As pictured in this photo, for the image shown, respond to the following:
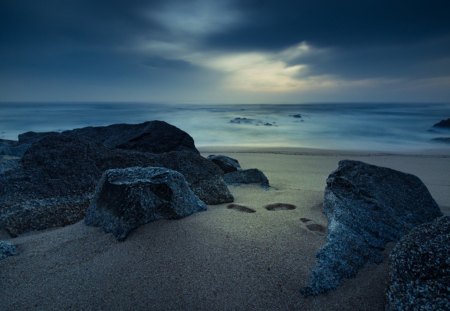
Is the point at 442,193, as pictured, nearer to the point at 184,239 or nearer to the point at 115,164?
the point at 184,239

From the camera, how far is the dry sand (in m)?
1.77

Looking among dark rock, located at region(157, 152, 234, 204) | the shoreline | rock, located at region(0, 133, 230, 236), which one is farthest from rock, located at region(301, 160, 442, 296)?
the shoreline

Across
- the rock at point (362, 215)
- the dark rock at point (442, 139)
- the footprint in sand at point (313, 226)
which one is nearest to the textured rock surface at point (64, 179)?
the footprint in sand at point (313, 226)

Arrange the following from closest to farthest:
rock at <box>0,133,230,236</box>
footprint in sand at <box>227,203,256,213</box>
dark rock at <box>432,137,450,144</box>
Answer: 1. rock at <box>0,133,230,236</box>
2. footprint in sand at <box>227,203,256,213</box>
3. dark rock at <box>432,137,450,144</box>

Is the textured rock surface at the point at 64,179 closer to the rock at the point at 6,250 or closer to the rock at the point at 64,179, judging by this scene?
the rock at the point at 64,179

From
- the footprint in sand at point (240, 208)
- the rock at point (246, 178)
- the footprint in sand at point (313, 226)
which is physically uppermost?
the footprint in sand at point (313, 226)

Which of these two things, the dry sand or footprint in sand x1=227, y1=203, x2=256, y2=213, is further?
footprint in sand x1=227, y1=203, x2=256, y2=213

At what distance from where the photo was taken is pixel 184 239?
7.67ft

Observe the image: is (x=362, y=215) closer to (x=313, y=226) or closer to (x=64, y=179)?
(x=313, y=226)

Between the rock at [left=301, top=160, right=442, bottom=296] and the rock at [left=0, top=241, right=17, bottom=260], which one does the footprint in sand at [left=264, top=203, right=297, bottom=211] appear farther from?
the rock at [left=0, top=241, right=17, bottom=260]

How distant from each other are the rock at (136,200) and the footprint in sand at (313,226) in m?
1.06

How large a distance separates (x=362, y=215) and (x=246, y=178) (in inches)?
93.3

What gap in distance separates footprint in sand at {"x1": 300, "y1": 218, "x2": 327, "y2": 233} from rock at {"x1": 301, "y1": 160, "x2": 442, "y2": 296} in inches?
4.3

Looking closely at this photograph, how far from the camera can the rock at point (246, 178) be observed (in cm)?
469
